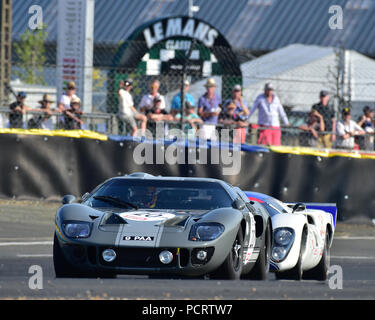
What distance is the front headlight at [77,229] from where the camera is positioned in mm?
7508

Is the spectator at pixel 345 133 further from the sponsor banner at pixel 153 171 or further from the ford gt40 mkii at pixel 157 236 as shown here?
the ford gt40 mkii at pixel 157 236

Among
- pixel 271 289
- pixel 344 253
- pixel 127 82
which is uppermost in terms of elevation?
pixel 127 82

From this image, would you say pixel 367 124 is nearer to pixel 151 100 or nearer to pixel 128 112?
pixel 151 100

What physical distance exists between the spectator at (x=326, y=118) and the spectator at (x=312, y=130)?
0.46ft

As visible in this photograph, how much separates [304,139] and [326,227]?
21.5 ft

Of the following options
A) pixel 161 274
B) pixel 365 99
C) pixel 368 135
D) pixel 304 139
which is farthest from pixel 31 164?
pixel 365 99

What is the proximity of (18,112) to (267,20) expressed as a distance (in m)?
27.4

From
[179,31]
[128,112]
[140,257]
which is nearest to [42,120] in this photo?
[128,112]

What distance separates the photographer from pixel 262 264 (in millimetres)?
8383

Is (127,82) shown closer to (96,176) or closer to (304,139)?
(96,176)

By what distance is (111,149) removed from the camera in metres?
14.7

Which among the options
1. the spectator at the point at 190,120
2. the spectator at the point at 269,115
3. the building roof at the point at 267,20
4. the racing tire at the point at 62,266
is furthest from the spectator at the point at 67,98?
the building roof at the point at 267,20

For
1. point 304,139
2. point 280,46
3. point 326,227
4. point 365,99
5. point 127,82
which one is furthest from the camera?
point 280,46

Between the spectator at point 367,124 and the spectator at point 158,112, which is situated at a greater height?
the spectator at point 158,112
